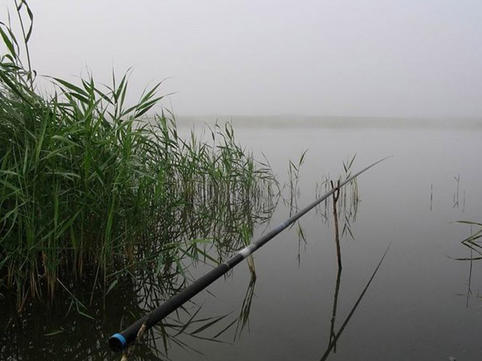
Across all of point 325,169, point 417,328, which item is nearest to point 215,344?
point 417,328

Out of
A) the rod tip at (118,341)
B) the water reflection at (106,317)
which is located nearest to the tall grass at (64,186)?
the water reflection at (106,317)

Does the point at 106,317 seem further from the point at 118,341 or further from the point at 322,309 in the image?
the point at 118,341

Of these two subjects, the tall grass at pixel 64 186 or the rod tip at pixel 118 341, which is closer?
the rod tip at pixel 118 341

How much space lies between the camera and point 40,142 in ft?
7.86

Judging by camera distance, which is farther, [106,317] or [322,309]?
[322,309]

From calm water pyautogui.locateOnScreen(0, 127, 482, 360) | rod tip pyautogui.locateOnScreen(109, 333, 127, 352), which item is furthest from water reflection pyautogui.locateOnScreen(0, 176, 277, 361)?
rod tip pyautogui.locateOnScreen(109, 333, 127, 352)

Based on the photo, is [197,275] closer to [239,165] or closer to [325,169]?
[239,165]

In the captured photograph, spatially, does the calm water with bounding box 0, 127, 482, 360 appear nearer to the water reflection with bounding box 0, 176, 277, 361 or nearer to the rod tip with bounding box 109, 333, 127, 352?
the water reflection with bounding box 0, 176, 277, 361

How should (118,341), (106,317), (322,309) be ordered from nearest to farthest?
(118,341) < (106,317) < (322,309)

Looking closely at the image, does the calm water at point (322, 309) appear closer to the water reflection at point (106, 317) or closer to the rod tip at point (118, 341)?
the water reflection at point (106, 317)

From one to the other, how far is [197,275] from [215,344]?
1199 millimetres

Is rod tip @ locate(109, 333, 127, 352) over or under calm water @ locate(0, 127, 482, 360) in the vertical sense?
over

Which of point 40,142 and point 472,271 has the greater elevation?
point 40,142

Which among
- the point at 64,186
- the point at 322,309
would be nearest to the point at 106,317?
the point at 64,186
